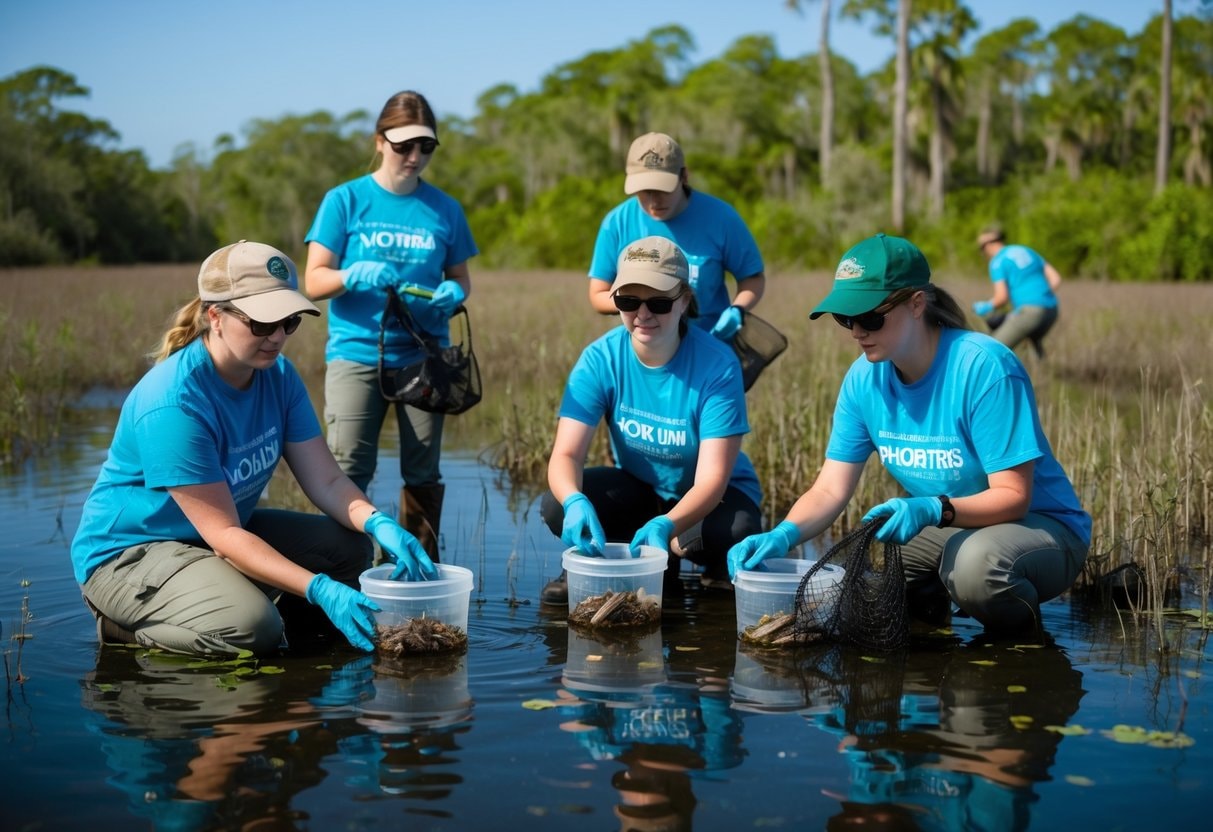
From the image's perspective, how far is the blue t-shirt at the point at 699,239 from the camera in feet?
18.9

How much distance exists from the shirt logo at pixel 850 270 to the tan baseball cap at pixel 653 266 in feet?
2.30

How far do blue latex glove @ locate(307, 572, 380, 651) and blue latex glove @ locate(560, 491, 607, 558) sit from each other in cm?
85

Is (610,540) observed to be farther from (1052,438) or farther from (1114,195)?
(1114,195)

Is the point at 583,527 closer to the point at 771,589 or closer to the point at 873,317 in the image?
the point at 771,589

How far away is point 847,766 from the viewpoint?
10.7 ft

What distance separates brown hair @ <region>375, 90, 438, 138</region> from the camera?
5.45 metres

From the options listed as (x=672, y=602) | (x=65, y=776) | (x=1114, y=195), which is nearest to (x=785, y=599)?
(x=672, y=602)

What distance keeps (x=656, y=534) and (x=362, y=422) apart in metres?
1.67

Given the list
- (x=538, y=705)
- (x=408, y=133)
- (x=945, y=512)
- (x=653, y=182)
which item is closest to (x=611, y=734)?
(x=538, y=705)

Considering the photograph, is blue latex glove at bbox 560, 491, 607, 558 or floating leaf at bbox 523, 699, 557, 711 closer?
floating leaf at bbox 523, 699, 557, 711

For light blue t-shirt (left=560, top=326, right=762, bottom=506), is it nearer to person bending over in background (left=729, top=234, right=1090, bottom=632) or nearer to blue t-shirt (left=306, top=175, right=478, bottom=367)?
person bending over in background (left=729, top=234, right=1090, bottom=632)

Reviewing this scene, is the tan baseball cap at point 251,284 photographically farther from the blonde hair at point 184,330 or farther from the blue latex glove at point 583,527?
the blue latex glove at point 583,527

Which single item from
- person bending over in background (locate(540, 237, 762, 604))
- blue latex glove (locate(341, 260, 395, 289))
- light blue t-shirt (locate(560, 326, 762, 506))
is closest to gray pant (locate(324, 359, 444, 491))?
blue latex glove (locate(341, 260, 395, 289))

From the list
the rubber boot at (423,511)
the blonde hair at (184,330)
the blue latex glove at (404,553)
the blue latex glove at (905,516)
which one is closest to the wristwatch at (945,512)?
the blue latex glove at (905,516)
